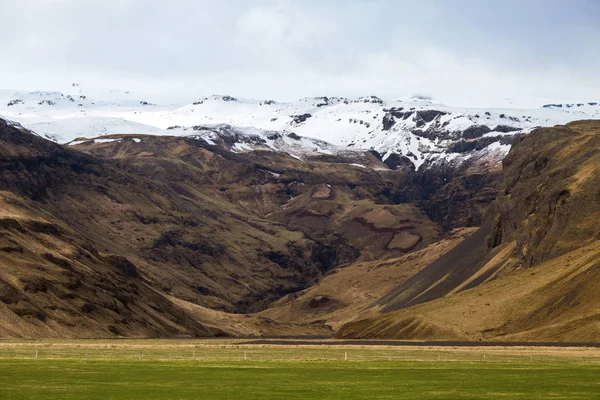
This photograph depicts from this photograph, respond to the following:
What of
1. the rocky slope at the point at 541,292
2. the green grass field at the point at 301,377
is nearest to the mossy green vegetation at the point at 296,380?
the green grass field at the point at 301,377

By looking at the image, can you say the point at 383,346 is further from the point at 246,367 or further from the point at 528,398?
the point at 528,398

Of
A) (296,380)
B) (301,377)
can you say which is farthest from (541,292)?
(296,380)

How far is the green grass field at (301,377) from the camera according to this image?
56094 millimetres

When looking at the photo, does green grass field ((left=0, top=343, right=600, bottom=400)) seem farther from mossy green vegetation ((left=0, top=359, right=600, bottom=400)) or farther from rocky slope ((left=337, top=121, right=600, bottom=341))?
rocky slope ((left=337, top=121, right=600, bottom=341))

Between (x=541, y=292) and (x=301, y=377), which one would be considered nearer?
(x=301, y=377)

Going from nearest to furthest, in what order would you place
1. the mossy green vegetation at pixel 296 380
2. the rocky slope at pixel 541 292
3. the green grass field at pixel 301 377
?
1. the mossy green vegetation at pixel 296 380
2. the green grass field at pixel 301 377
3. the rocky slope at pixel 541 292

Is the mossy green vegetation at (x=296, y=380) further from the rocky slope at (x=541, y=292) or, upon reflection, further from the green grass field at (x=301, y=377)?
the rocky slope at (x=541, y=292)

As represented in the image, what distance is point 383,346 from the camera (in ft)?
426

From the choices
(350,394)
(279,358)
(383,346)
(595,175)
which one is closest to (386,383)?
(350,394)

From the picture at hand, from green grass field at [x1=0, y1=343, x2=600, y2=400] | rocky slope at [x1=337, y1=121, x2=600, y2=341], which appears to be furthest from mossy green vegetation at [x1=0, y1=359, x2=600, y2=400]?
rocky slope at [x1=337, y1=121, x2=600, y2=341]

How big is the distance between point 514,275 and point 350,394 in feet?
391

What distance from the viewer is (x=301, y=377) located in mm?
70562

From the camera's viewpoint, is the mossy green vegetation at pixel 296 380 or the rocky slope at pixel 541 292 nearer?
the mossy green vegetation at pixel 296 380

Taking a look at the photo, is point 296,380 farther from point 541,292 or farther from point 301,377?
point 541,292
